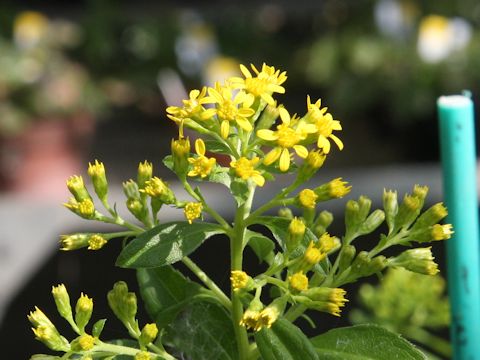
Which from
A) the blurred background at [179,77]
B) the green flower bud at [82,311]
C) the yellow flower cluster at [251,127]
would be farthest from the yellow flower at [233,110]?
the blurred background at [179,77]

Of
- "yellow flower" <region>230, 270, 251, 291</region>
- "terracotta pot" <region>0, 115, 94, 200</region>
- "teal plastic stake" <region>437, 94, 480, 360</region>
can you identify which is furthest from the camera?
"terracotta pot" <region>0, 115, 94, 200</region>

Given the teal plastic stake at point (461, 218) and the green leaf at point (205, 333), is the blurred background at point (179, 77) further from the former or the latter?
the green leaf at point (205, 333)

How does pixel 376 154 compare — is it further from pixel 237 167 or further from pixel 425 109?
pixel 237 167

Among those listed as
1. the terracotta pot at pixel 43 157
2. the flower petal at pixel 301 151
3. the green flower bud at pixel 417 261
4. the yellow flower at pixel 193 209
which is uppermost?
the flower petal at pixel 301 151

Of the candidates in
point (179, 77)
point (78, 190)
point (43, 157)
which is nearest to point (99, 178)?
point (78, 190)

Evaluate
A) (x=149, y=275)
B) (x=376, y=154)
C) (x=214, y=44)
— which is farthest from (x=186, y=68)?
(x=149, y=275)

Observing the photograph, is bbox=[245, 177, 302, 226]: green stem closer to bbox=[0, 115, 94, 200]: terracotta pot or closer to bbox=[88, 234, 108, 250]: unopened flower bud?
bbox=[88, 234, 108, 250]: unopened flower bud

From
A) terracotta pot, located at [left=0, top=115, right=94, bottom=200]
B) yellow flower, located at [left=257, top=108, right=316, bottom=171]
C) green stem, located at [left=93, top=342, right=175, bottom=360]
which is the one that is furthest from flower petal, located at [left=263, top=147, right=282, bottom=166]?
terracotta pot, located at [left=0, top=115, right=94, bottom=200]
